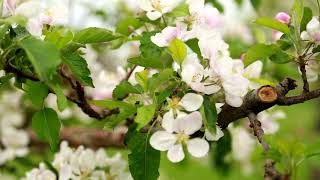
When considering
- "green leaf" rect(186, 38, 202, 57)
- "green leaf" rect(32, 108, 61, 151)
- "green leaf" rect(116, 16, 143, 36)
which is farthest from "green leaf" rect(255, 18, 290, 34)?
"green leaf" rect(32, 108, 61, 151)

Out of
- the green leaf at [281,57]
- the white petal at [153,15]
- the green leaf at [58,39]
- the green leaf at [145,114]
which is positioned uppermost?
the green leaf at [58,39]

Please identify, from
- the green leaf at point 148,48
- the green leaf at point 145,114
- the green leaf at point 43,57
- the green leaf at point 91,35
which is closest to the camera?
the green leaf at point 43,57

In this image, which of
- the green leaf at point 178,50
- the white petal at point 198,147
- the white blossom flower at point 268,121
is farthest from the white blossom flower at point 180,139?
the white blossom flower at point 268,121

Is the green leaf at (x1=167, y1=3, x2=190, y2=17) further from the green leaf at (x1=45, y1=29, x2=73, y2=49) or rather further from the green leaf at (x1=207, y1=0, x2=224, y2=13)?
the green leaf at (x1=207, y1=0, x2=224, y2=13)

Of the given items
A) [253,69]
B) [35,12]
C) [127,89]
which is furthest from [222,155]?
[35,12]

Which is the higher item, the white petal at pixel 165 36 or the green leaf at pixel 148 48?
the white petal at pixel 165 36

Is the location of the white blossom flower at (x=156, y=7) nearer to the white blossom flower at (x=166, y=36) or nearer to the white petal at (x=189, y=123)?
the white blossom flower at (x=166, y=36)
